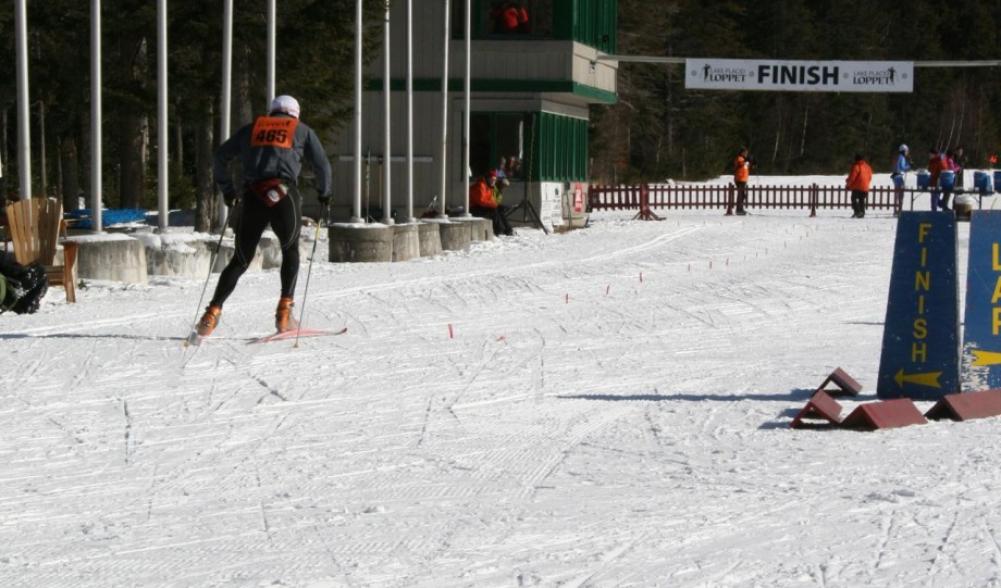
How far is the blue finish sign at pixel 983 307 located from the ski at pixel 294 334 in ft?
15.4

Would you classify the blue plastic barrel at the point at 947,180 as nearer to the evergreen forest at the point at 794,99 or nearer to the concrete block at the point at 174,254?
the concrete block at the point at 174,254

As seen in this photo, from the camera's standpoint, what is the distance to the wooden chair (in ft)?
49.4

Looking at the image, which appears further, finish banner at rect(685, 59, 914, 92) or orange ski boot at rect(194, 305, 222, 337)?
finish banner at rect(685, 59, 914, 92)

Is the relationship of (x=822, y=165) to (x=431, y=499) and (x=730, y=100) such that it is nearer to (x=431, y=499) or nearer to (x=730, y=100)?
(x=730, y=100)

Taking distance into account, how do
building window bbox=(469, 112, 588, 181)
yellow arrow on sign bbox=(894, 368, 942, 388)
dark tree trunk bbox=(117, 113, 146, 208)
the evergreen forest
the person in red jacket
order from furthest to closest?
the evergreen forest, the person in red jacket, building window bbox=(469, 112, 588, 181), dark tree trunk bbox=(117, 113, 146, 208), yellow arrow on sign bbox=(894, 368, 942, 388)

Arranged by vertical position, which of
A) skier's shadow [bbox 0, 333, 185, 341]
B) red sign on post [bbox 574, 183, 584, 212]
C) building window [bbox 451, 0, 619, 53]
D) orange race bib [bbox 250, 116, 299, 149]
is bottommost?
red sign on post [bbox 574, 183, 584, 212]

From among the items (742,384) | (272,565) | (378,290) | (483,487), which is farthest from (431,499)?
(378,290)

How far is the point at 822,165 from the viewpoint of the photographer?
102 meters

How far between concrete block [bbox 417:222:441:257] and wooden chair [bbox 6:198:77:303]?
30.5 ft

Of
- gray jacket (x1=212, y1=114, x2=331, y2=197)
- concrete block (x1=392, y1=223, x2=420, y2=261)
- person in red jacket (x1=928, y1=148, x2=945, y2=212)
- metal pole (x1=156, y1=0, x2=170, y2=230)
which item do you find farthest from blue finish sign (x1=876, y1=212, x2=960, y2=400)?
person in red jacket (x1=928, y1=148, x2=945, y2=212)

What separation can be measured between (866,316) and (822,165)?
292 ft

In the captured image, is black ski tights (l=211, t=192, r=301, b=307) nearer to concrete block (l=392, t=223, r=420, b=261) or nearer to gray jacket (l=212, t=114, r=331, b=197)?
gray jacket (l=212, t=114, r=331, b=197)

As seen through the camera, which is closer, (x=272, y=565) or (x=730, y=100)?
(x=272, y=565)

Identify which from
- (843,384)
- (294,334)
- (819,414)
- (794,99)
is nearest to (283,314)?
(294,334)
